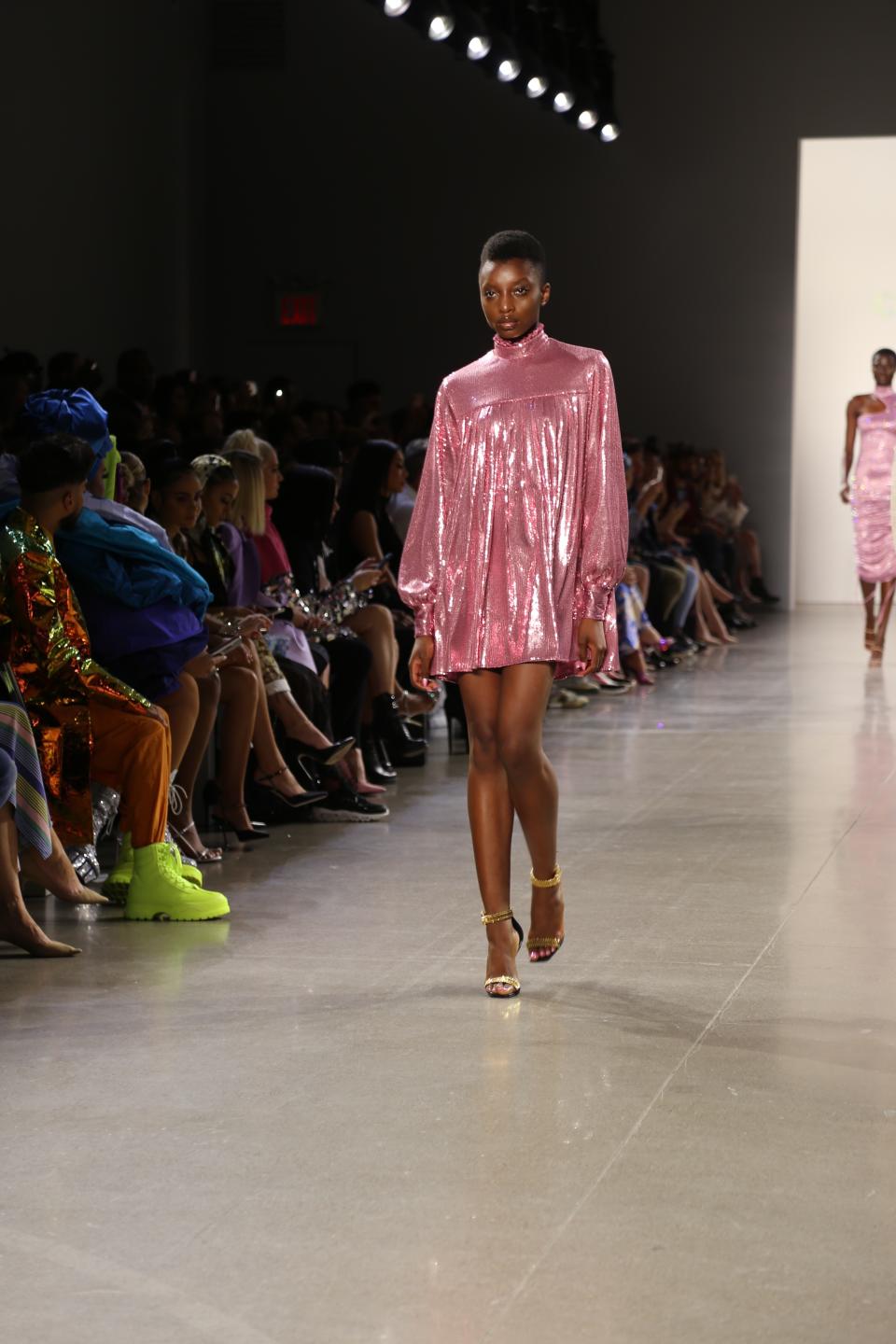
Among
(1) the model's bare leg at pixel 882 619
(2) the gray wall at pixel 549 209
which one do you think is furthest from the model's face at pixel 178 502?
(2) the gray wall at pixel 549 209

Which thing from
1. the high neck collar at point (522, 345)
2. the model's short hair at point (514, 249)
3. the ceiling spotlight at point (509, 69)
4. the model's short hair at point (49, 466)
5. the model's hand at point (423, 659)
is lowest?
the model's hand at point (423, 659)

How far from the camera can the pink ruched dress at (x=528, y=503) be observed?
2992 millimetres

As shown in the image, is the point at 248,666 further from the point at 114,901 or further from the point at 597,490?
the point at 597,490

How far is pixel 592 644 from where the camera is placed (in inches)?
119

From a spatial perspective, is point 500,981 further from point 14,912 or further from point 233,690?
point 233,690

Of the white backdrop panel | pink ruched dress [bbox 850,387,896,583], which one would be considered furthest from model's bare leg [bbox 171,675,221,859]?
the white backdrop panel

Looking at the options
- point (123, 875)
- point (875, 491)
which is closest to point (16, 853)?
point (123, 875)

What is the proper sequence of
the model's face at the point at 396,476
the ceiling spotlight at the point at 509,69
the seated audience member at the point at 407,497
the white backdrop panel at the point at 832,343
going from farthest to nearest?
1. the white backdrop panel at the point at 832,343
2. the ceiling spotlight at the point at 509,69
3. the seated audience member at the point at 407,497
4. the model's face at the point at 396,476

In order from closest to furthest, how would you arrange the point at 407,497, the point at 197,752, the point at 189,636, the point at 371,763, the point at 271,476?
the point at 189,636
the point at 197,752
the point at 271,476
the point at 371,763
the point at 407,497

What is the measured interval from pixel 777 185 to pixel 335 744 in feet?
29.0

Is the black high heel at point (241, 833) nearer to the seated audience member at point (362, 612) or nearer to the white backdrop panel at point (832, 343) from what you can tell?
the seated audience member at point (362, 612)

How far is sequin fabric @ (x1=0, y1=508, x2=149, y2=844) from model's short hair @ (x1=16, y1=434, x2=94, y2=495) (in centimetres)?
8

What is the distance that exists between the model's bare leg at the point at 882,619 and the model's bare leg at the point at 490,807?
6008mm

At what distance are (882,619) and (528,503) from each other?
6255mm
